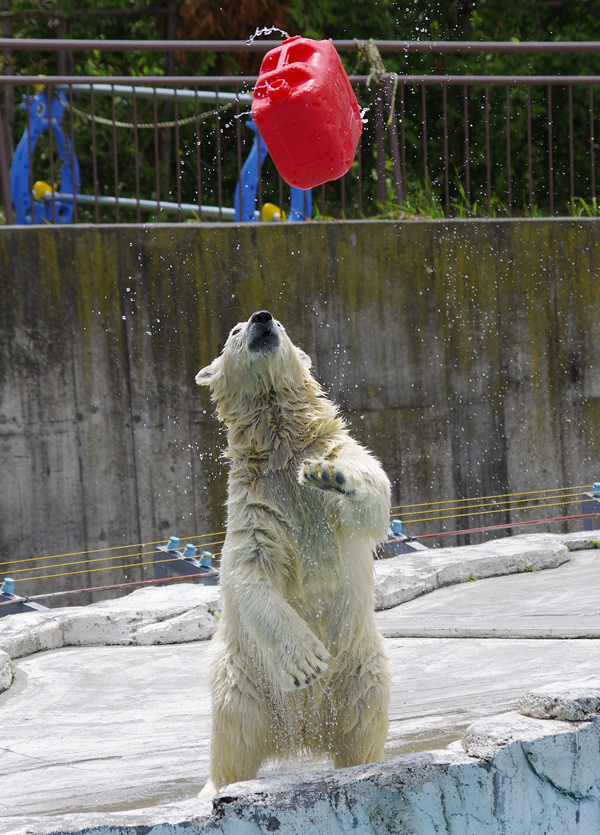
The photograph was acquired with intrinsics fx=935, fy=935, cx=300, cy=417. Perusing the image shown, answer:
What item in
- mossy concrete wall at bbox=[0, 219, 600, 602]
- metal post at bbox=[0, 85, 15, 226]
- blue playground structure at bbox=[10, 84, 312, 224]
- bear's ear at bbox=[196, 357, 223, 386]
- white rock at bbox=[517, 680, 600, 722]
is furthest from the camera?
blue playground structure at bbox=[10, 84, 312, 224]

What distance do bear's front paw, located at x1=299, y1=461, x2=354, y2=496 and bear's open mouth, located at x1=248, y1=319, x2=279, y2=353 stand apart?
21.5 inches

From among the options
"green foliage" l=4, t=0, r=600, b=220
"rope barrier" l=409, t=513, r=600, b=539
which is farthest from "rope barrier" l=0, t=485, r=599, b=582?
"green foliage" l=4, t=0, r=600, b=220

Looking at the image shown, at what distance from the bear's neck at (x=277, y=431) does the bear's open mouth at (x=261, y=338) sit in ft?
0.58

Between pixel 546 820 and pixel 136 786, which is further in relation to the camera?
pixel 136 786

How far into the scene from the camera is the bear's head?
325 cm

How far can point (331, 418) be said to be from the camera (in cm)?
339

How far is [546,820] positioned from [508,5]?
1207 centimetres

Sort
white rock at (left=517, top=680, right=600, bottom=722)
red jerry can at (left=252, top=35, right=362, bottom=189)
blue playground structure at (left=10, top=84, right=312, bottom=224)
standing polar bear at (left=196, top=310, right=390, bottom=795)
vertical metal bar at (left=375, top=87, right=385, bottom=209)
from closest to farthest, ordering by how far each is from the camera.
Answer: white rock at (left=517, top=680, right=600, bottom=722)
standing polar bear at (left=196, top=310, right=390, bottom=795)
red jerry can at (left=252, top=35, right=362, bottom=189)
blue playground structure at (left=10, top=84, right=312, bottom=224)
vertical metal bar at (left=375, top=87, right=385, bottom=209)

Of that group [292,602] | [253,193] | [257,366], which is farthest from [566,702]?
[253,193]

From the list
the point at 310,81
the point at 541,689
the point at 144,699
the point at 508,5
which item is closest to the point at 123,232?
the point at 310,81

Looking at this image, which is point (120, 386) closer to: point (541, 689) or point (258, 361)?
point (258, 361)

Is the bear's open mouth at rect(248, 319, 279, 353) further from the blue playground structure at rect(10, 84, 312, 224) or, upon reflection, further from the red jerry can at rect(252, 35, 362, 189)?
the blue playground structure at rect(10, 84, 312, 224)

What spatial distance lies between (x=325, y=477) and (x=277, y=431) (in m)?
0.50

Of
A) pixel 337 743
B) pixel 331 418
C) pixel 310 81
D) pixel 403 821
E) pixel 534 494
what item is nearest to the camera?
pixel 403 821
